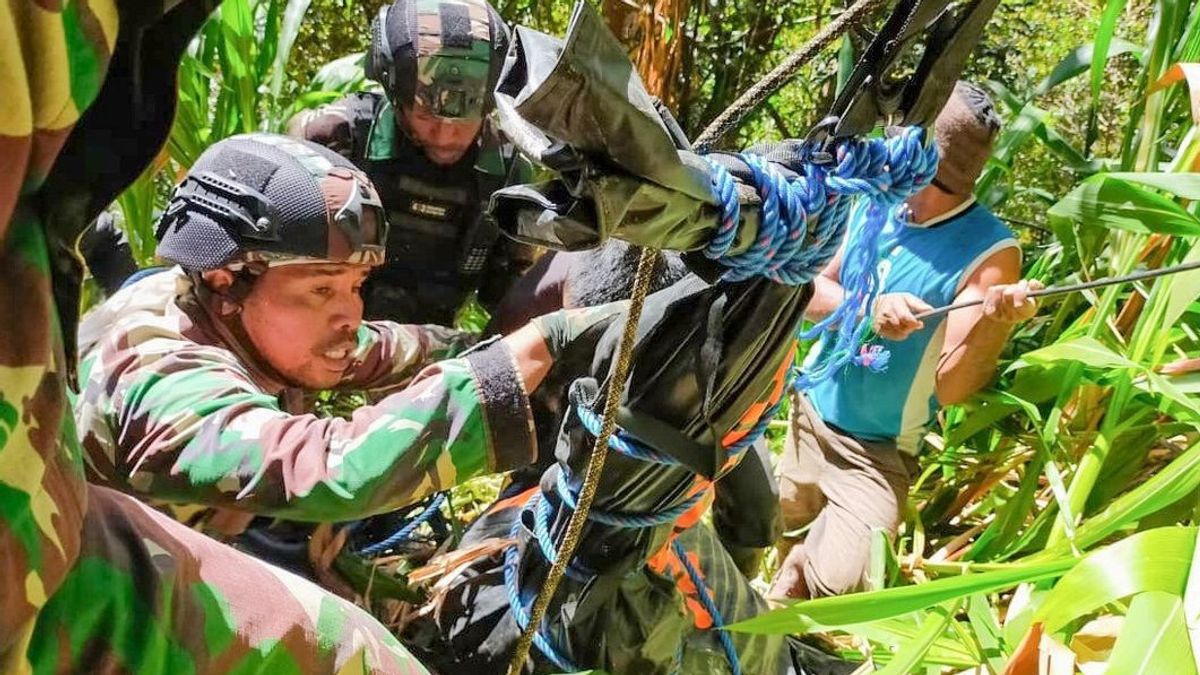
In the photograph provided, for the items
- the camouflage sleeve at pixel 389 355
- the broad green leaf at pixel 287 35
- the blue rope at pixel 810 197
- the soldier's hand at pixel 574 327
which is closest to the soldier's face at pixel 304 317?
the camouflage sleeve at pixel 389 355

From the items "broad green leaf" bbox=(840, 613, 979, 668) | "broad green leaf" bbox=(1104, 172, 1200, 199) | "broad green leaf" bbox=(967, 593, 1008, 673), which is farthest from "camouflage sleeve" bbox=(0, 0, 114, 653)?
"broad green leaf" bbox=(1104, 172, 1200, 199)

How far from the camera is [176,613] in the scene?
497 millimetres

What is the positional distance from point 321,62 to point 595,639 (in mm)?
3571

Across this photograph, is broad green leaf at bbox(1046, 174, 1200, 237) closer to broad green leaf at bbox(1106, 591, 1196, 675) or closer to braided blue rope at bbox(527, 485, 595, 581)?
broad green leaf at bbox(1106, 591, 1196, 675)

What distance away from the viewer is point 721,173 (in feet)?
2.28

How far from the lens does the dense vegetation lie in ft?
2.68

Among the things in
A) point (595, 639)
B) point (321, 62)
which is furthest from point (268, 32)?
point (321, 62)

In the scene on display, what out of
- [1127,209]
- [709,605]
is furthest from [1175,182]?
[709,605]

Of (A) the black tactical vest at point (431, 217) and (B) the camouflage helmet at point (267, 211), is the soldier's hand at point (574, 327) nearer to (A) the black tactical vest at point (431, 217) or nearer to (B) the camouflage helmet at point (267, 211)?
(B) the camouflage helmet at point (267, 211)

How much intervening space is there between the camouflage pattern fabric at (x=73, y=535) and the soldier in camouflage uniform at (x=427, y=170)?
3.89 feet

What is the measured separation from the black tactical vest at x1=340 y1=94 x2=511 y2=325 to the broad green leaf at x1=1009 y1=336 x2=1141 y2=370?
2.85 ft

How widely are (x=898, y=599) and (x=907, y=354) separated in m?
0.86

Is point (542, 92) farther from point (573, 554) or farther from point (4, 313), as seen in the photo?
point (573, 554)

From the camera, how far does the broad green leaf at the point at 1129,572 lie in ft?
2.37
